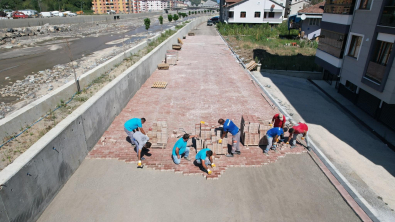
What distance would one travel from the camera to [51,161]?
615 centimetres

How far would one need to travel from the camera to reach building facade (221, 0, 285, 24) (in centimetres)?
5378

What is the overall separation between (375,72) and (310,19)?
1187 inches

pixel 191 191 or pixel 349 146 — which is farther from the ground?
pixel 191 191

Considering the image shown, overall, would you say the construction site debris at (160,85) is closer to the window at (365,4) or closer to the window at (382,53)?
the window at (382,53)

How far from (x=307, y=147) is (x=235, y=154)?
282 centimetres

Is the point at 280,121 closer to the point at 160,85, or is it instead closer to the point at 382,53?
the point at 382,53

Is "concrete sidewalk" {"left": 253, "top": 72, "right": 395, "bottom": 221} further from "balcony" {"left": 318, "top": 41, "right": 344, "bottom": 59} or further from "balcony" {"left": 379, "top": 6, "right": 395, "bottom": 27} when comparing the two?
"balcony" {"left": 379, "top": 6, "right": 395, "bottom": 27}

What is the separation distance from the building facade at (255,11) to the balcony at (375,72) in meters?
45.2

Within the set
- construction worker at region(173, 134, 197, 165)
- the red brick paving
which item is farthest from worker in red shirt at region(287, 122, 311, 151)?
construction worker at region(173, 134, 197, 165)

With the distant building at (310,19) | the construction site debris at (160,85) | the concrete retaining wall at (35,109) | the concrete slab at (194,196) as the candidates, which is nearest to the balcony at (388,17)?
the concrete slab at (194,196)

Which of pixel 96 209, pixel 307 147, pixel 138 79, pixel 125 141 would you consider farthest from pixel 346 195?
pixel 138 79

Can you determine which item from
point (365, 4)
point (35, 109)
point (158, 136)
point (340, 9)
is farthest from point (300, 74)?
point (35, 109)

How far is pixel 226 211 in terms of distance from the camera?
6254 mm

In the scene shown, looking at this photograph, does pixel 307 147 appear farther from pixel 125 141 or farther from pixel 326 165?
pixel 125 141
